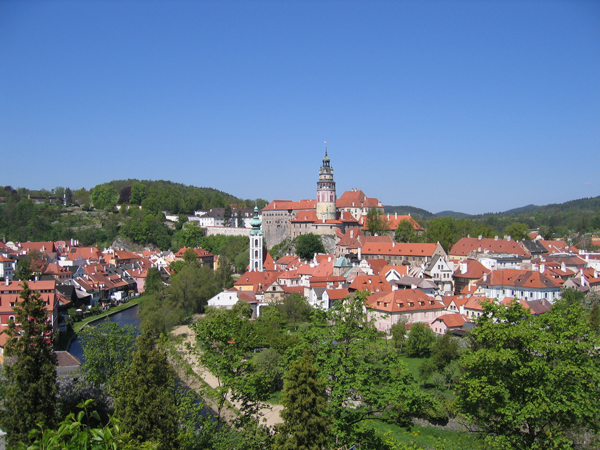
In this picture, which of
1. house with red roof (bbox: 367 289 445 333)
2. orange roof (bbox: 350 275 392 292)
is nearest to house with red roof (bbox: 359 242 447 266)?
orange roof (bbox: 350 275 392 292)

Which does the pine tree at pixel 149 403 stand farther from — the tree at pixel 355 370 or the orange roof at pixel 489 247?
the orange roof at pixel 489 247

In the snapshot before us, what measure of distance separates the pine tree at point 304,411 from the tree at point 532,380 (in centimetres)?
276

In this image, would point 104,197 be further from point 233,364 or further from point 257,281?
point 233,364

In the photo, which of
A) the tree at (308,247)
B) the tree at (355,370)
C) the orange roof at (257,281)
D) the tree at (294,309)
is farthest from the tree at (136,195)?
the tree at (355,370)

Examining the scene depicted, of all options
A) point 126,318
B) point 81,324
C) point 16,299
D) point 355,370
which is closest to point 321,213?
point 126,318

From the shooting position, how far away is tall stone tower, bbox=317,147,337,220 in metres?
65.2

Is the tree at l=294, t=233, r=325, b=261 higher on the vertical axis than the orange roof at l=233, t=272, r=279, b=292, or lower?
higher

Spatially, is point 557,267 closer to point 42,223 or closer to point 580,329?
point 580,329

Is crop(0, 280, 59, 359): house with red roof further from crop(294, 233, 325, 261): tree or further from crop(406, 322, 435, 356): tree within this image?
crop(294, 233, 325, 261): tree

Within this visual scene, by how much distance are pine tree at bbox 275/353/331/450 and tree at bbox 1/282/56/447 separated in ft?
23.2

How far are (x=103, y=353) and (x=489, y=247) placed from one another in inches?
1525

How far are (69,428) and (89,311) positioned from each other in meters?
39.9

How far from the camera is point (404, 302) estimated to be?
31.5 m

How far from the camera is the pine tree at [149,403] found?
1157cm
